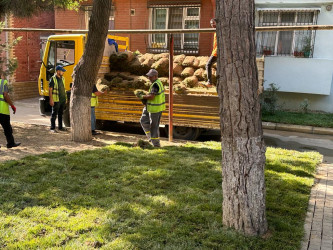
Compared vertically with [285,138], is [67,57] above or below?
above

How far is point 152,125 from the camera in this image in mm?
7617

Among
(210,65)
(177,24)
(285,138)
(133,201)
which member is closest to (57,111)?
(210,65)

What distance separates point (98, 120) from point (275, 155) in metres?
5.07

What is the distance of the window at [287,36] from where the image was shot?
43.7ft

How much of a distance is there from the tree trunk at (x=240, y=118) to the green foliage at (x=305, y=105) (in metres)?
10.4

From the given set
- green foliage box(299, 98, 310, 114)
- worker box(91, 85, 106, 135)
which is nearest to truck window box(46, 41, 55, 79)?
worker box(91, 85, 106, 135)

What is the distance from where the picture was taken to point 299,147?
9188mm

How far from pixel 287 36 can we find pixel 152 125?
8.56 metres

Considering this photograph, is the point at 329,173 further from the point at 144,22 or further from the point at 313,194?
the point at 144,22

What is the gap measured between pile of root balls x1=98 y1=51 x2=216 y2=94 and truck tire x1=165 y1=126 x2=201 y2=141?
101 centimetres

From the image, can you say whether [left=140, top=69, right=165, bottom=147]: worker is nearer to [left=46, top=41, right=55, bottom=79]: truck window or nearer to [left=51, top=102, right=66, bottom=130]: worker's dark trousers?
[left=51, top=102, right=66, bottom=130]: worker's dark trousers

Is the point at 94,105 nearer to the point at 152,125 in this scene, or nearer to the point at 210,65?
the point at 152,125

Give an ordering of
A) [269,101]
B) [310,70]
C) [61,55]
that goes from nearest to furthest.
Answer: [61,55] → [269,101] → [310,70]

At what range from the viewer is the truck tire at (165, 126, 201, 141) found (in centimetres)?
907
